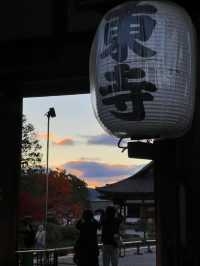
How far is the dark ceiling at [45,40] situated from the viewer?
21.8 feet

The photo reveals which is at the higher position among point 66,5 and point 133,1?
point 66,5

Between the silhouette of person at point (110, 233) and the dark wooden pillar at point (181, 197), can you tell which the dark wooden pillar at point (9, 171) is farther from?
the dark wooden pillar at point (181, 197)

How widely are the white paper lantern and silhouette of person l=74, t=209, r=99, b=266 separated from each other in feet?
15.1

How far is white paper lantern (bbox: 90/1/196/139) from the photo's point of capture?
390 cm

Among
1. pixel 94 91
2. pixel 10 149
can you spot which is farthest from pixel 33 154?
pixel 94 91

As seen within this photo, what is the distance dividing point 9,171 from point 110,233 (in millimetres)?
2090

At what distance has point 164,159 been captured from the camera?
629cm

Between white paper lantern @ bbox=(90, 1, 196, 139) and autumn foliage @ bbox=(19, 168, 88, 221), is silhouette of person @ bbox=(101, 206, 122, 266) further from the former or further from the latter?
autumn foliage @ bbox=(19, 168, 88, 221)

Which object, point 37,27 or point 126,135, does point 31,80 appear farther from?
point 126,135

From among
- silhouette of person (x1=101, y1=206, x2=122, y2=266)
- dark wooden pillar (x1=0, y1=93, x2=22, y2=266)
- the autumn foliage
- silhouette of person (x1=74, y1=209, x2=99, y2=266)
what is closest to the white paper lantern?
silhouette of person (x1=74, y1=209, x2=99, y2=266)

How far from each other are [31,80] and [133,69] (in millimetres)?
4844

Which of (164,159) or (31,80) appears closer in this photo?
(164,159)

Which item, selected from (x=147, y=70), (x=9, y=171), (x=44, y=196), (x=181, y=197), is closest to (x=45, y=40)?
(x=9, y=171)

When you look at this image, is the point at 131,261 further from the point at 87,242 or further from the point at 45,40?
the point at 45,40
